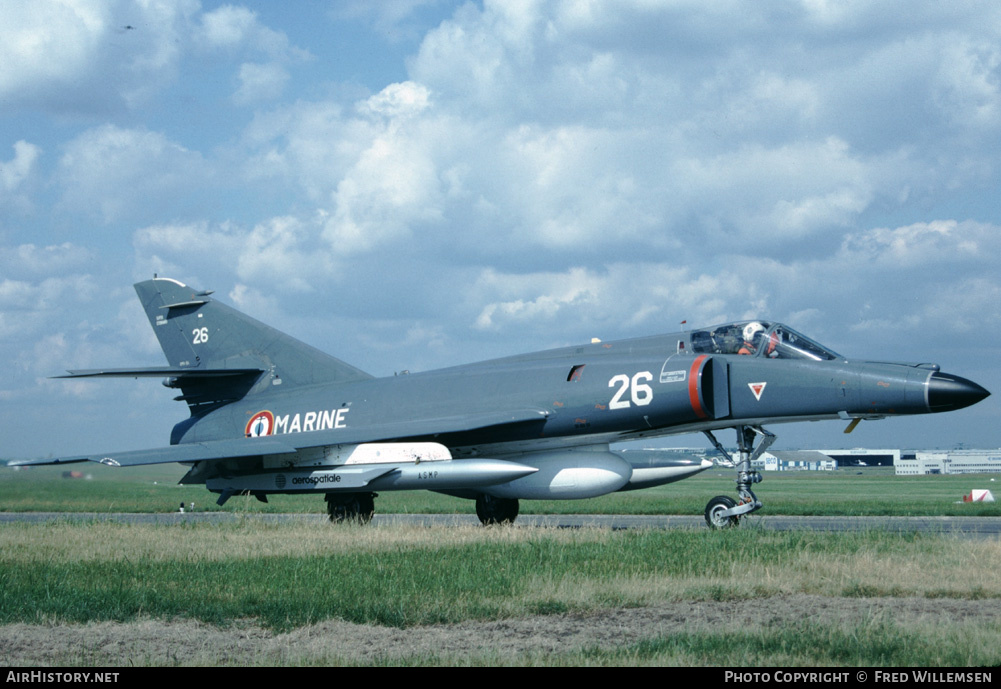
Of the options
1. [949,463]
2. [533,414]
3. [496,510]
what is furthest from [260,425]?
[949,463]

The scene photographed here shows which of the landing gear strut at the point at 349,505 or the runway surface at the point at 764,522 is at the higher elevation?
the landing gear strut at the point at 349,505

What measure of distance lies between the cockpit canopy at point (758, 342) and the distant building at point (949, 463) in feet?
300

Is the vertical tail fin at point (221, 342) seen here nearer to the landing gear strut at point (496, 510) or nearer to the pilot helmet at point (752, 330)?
the landing gear strut at point (496, 510)

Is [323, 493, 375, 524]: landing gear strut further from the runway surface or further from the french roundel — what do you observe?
the french roundel

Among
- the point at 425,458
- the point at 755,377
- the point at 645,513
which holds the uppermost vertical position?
the point at 755,377

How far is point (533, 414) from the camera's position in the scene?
1488 centimetres

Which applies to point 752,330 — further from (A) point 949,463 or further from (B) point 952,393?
(A) point 949,463

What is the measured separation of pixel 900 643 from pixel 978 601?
90.8 inches

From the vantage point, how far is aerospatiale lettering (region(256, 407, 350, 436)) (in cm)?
1695

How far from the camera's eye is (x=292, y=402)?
59.1 ft

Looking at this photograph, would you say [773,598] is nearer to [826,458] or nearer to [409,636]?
[409,636]

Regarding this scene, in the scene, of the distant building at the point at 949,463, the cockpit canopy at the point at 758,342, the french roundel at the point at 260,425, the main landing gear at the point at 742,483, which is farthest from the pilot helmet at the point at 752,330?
the distant building at the point at 949,463

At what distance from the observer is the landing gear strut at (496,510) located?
16.3m
